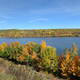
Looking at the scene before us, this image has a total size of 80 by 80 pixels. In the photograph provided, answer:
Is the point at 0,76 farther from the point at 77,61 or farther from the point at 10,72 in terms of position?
the point at 77,61

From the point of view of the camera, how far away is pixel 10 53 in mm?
26219

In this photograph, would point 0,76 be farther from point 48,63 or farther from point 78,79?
point 78,79

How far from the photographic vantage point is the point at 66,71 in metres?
16.2

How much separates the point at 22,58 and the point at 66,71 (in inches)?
473

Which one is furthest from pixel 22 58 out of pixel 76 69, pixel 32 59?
pixel 76 69

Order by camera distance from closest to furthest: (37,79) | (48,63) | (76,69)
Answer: (37,79)
(76,69)
(48,63)

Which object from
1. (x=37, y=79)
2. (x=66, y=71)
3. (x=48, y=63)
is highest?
(x=37, y=79)

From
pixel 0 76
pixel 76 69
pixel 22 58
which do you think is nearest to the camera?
pixel 0 76

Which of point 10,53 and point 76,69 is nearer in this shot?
A: point 76,69

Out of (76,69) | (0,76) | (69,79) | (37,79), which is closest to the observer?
(0,76)

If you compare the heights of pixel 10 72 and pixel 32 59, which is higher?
pixel 10 72

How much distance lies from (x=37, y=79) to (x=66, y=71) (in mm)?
13946

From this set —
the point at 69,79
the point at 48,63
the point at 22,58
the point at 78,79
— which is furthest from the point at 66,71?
the point at 22,58

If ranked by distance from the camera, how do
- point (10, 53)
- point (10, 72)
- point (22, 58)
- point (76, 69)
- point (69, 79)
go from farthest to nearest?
1. point (10, 53)
2. point (22, 58)
3. point (69, 79)
4. point (76, 69)
5. point (10, 72)
